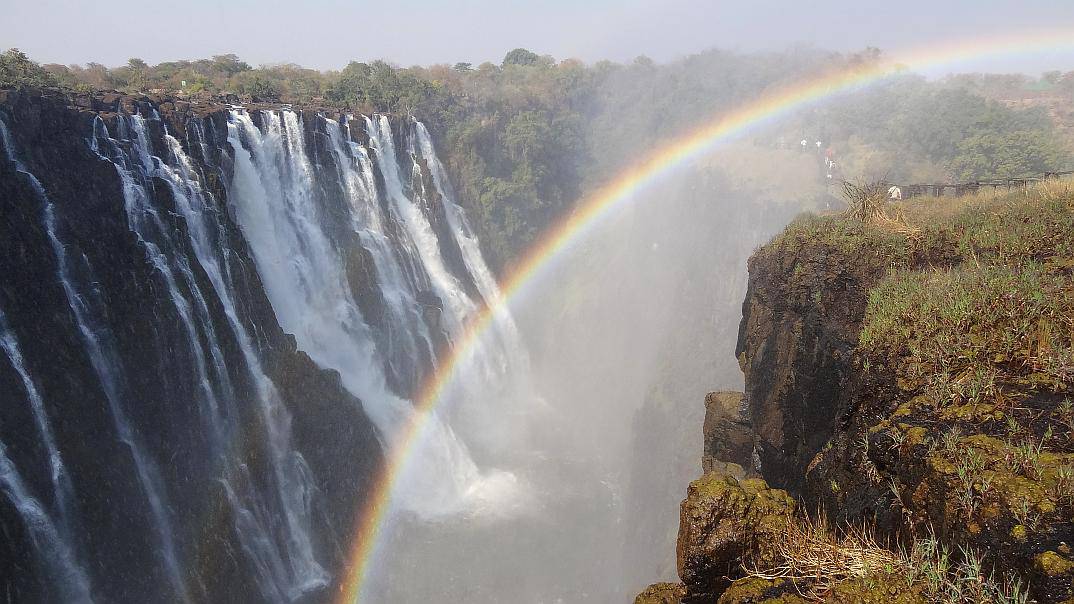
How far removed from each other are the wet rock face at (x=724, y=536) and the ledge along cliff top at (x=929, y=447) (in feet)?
0.04

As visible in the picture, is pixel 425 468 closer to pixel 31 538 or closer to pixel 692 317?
pixel 31 538

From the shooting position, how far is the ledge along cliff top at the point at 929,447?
12.0ft

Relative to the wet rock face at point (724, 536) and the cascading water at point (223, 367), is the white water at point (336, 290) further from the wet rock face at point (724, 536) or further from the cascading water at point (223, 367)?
the wet rock face at point (724, 536)

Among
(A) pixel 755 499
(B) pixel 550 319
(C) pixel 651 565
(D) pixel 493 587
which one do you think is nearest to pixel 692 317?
(B) pixel 550 319

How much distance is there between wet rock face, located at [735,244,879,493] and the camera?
8844 mm

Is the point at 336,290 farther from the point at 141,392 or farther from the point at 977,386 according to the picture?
the point at 977,386

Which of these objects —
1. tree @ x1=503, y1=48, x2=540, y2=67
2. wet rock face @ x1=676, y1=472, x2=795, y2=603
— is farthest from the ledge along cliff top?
tree @ x1=503, y1=48, x2=540, y2=67

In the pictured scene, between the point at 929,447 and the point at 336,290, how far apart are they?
23031 millimetres

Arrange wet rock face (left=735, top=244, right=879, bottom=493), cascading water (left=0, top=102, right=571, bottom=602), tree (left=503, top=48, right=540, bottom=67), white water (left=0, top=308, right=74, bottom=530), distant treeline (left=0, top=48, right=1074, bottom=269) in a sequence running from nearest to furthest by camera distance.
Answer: wet rock face (left=735, top=244, right=879, bottom=493) → white water (left=0, top=308, right=74, bottom=530) → cascading water (left=0, top=102, right=571, bottom=602) → distant treeline (left=0, top=48, right=1074, bottom=269) → tree (left=503, top=48, right=540, bottom=67)

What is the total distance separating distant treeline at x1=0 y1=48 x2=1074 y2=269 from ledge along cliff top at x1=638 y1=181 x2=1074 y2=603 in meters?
25.2

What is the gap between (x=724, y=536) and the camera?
4.94m

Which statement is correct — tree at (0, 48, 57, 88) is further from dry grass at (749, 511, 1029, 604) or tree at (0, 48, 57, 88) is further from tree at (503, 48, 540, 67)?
tree at (503, 48, 540, 67)

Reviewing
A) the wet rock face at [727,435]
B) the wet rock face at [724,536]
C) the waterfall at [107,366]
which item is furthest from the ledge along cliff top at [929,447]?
the waterfall at [107,366]

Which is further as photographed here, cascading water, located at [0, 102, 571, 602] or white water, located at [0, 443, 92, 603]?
cascading water, located at [0, 102, 571, 602]
